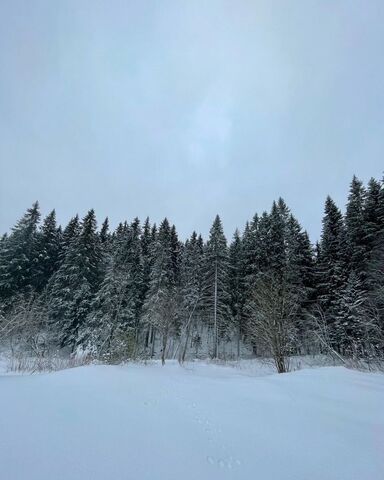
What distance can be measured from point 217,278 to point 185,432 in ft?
75.6

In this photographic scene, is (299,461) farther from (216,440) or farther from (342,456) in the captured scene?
(216,440)

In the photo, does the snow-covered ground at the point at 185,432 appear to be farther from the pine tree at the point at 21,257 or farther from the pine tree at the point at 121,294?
the pine tree at the point at 21,257

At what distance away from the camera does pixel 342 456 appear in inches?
111

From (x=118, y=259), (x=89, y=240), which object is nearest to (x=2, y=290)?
(x=89, y=240)

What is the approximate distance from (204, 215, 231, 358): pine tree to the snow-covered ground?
811 inches

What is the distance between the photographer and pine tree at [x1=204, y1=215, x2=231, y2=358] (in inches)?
1026

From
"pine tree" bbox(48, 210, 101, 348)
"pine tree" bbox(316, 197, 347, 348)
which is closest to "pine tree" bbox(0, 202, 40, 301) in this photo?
"pine tree" bbox(48, 210, 101, 348)

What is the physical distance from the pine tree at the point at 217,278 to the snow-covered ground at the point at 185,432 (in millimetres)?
20611

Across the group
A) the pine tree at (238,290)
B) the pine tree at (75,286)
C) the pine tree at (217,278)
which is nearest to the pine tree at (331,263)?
the pine tree at (238,290)

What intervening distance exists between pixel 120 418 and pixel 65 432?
0.87m

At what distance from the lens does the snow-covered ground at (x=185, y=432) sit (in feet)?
7.68

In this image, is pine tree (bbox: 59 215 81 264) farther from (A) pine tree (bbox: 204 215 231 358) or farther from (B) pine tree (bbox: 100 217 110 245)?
(A) pine tree (bbox: 204 215 231 358)

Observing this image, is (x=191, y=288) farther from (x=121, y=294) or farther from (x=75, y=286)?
(x=75, y=286)

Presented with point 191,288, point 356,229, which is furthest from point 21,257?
point 356,229
